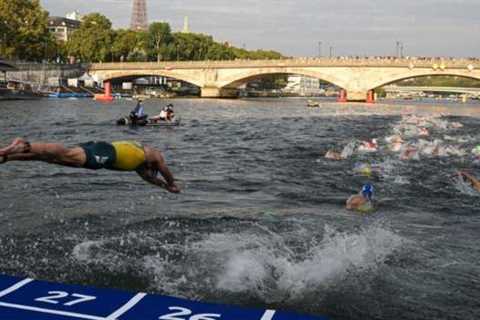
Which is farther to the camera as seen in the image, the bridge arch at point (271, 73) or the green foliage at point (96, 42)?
the bridge arch at point (271, 73)

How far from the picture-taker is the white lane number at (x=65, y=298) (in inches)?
247

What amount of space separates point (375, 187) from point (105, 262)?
1007 cm

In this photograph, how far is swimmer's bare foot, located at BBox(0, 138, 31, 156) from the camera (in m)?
6.83

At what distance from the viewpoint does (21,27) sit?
9769 centimetres

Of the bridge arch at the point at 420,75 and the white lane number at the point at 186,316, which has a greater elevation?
Answer: the bridge arch at the point at 420,75

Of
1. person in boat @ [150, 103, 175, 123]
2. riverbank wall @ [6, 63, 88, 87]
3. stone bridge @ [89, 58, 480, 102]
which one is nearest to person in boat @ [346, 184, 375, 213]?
person in boat @ [150, 103, 175, 123]

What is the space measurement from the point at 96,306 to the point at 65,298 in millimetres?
389

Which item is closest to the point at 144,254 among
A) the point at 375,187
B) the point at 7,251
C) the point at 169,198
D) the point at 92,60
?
the point at 7,251

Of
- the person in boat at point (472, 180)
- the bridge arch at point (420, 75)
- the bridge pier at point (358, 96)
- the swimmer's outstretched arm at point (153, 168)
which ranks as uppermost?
the bridge arch at point (420, 75)

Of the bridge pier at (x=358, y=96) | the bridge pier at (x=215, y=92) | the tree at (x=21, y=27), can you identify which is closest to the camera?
the tree at (x=21, y=27)

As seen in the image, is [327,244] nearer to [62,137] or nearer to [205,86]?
[62,137]

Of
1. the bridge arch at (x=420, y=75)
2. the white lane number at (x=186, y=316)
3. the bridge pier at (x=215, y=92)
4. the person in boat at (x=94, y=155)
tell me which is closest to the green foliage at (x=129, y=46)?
the bridge pier at (x=215, y=92)

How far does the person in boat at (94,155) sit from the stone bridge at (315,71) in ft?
271

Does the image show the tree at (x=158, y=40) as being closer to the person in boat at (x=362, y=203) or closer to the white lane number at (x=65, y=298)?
the person in boat at (x=362, y=203)
